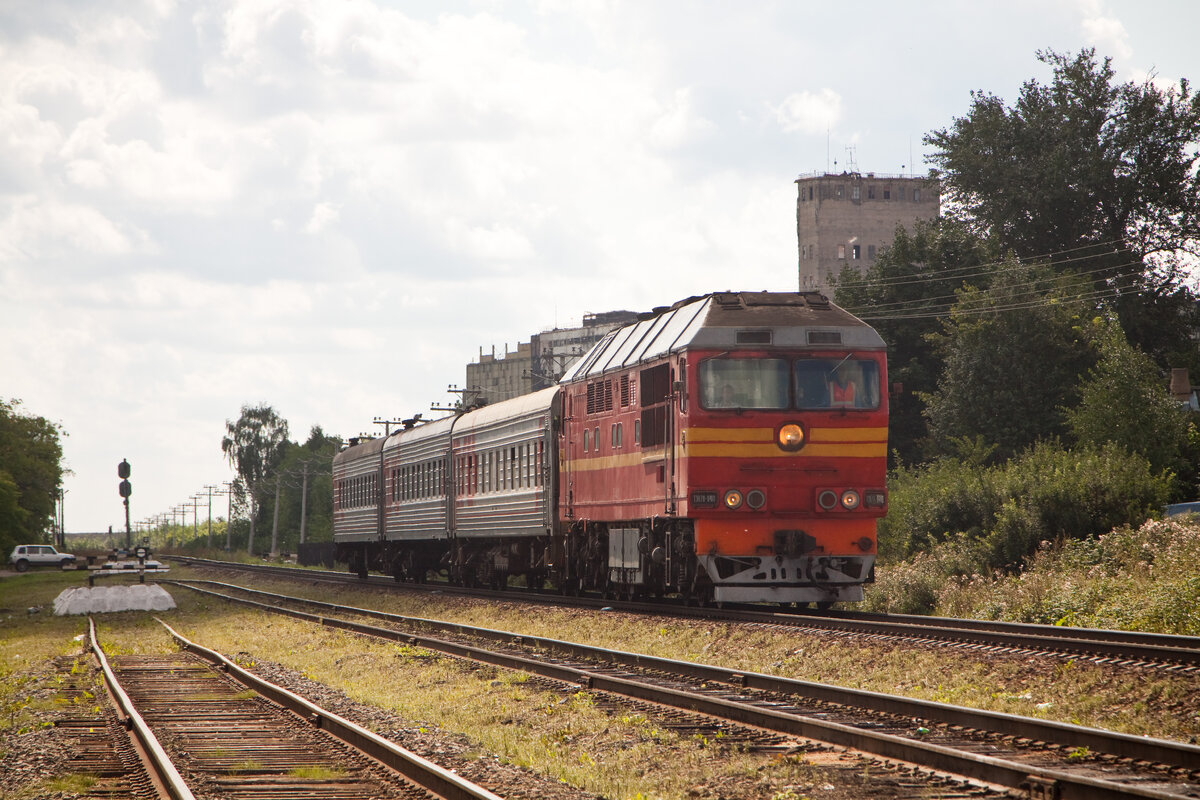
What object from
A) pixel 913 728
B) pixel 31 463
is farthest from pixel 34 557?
pixel 913 728

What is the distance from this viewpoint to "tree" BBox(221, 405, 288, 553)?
123688mm

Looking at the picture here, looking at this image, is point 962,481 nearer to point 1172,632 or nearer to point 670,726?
point 1172,632

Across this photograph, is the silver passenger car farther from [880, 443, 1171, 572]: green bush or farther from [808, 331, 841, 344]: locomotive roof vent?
[808, 331, 841, 344]: locomotive roof vent

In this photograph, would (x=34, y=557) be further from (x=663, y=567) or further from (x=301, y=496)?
(x=663, y=567)

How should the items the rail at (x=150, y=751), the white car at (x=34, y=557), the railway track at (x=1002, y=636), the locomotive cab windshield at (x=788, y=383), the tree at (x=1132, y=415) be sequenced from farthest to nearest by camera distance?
the white car at (x=34, y=557), the tree at (x=1132, y=415), the locomotive cab windshield at (x=788, y=383), the railway track at (x=1002, y=636), the rail at (x=150, y=751)

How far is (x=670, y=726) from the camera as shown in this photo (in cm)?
1060

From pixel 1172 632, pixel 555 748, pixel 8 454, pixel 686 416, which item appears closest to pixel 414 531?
pixel 686 416

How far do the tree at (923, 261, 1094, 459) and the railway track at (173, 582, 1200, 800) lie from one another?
109 feet

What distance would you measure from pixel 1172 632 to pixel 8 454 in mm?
78953

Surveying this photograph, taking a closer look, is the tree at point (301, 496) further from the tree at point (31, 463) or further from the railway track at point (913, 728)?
the railway track at point (913, 728)

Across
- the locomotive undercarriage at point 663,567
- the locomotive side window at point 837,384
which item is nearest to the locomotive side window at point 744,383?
the locomotive side window at point 837,384

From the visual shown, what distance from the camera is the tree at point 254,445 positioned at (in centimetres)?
12369

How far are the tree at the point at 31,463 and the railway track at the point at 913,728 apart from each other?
64971 mm

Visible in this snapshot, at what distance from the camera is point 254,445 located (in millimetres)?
124375
